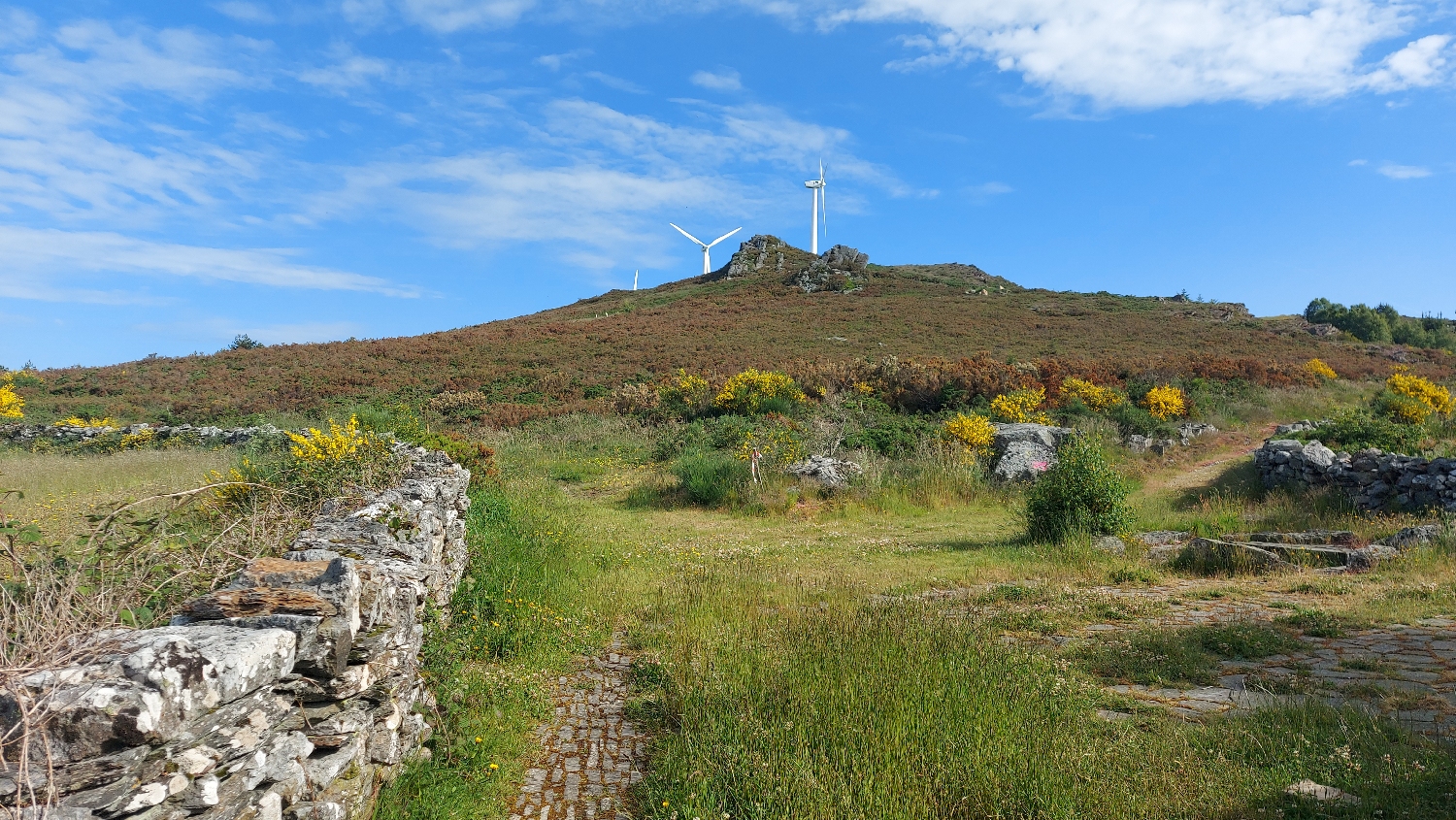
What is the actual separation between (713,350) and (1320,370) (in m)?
24.1

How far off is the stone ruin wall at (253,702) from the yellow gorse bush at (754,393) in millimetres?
17946

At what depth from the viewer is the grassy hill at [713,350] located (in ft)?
89.1

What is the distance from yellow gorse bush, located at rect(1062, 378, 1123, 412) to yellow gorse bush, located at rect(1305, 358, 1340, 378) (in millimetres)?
12187

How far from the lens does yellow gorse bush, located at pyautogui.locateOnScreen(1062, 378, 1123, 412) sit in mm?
21141

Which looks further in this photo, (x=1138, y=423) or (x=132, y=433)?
(x=1138, y=423)

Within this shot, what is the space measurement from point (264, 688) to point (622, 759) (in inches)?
89.9

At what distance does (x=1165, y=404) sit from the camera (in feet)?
68.6

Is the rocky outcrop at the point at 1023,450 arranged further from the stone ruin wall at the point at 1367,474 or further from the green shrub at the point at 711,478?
the green shrub at the point at 711,478

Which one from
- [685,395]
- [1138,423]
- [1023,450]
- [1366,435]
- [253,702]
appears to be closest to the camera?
[253,702]

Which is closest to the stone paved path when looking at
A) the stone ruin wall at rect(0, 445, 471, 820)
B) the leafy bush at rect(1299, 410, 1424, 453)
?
the stone ruin wall at rect(0, 445, 471, 820)

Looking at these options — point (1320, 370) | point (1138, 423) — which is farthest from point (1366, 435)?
point (1320, 370)

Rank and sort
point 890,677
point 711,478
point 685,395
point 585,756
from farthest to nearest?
1. point 685,395
2. point 711,478
3. point 890,677
4. point 585,756

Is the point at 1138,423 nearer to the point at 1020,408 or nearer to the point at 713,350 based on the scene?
the point at 1020,408

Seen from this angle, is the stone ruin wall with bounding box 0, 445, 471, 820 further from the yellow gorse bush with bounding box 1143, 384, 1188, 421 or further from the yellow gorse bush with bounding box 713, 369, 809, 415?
the yellow gorse bush with bounding box 1143, 384, 1188, 421
